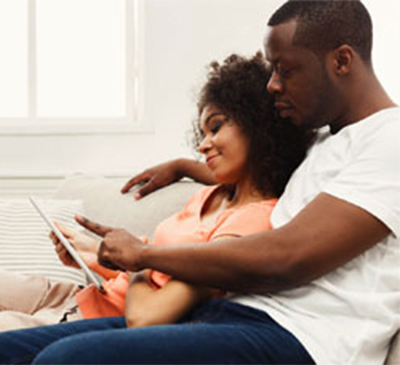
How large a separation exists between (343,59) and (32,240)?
104 cm

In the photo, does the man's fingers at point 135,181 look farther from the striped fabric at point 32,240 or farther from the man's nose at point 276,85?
the man's nose at point 276,85

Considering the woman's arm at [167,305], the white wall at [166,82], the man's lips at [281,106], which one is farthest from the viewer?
the white wall at [166,82]

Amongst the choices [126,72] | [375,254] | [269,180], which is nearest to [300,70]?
[269,180]

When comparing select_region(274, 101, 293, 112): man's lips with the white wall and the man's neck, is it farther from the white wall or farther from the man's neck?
the white wall

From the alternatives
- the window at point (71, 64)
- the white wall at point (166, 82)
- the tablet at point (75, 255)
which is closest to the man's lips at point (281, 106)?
the tablet at point (75, 255)

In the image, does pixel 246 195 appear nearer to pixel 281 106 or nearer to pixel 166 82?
pixel 281 106

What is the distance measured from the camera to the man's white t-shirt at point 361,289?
1049 millimetres

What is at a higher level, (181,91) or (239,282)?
(181,91)

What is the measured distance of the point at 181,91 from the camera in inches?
112

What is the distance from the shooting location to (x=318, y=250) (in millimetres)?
1055

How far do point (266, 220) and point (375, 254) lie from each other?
236mm

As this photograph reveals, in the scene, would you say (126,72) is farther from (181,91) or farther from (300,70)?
(300,70)

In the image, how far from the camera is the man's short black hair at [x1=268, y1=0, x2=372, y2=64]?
3.90 ft

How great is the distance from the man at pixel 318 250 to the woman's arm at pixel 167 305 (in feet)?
0.10
